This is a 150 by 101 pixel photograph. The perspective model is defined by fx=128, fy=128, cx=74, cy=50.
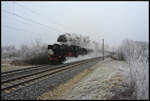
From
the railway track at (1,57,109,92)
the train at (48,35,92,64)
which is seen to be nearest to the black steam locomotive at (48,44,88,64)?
the train at (48,35,92,64)

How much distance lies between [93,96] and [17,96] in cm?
311

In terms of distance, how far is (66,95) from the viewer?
5.62 meters

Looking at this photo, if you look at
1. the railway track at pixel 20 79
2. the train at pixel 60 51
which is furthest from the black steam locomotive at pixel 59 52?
the railway track at pixel 20 79

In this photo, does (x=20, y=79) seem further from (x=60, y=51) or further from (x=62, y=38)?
(x=62, y=38)

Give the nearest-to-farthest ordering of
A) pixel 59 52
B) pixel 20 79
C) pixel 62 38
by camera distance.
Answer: pixel 20 79, pixel 59 52, pixel 62 38

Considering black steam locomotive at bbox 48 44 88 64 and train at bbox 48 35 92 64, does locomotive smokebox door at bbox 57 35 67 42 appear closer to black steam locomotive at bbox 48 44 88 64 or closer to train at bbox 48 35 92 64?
train at bbox 48 35 92 64

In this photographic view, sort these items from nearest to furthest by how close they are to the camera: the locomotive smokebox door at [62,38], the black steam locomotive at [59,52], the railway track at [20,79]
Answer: the railway track at [20,79], the black steam locomotive at [59,52], the locomotive smokebox door at [62,38]

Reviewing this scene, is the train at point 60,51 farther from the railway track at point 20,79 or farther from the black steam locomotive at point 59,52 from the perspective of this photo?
the railway track at point 20,79

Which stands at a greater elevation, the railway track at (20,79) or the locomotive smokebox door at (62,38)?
the locomotive smokebox door at (62,38)

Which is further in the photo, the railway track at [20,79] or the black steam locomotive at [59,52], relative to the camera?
the black steam locomotive at [59,52]

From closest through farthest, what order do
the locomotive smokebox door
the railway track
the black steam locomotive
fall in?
1. the railway track
2. the black steam locomotive
3. the locomotive smokebox door

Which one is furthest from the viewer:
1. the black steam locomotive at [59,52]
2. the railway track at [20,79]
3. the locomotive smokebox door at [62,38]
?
the locomotive smokebox door at [62,38]

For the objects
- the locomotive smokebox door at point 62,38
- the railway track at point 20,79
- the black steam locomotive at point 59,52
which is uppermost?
the locomotive smokebox door at point 62,38

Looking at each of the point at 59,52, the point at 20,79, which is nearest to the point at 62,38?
the point at 59,52
